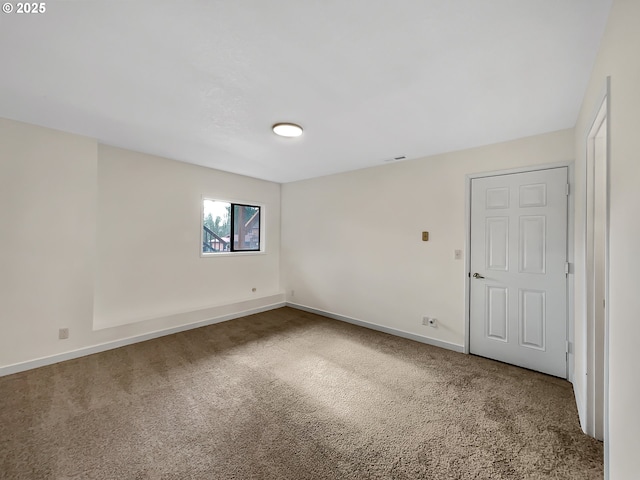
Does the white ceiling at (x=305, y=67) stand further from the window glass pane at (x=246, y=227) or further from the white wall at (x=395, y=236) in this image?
the window glass pane at (x=246, y=227)

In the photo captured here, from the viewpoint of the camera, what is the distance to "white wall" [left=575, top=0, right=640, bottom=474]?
961 millimetres

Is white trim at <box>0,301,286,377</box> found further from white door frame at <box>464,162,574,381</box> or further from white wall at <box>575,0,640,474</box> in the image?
white wall at <box>575,0,640,474</box>

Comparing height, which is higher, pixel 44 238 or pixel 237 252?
pixel 44 238

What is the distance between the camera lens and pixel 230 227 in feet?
16.5

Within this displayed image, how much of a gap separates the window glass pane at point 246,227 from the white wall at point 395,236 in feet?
2.54

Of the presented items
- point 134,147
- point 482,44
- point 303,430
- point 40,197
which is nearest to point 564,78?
point 482,44

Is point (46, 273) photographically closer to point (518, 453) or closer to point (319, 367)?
point (319, 367)

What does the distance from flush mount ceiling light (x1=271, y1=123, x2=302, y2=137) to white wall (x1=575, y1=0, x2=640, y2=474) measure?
Answer: 7.20 ft

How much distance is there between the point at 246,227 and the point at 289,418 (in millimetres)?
3800

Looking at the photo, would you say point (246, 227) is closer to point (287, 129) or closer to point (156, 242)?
point (156, 242)

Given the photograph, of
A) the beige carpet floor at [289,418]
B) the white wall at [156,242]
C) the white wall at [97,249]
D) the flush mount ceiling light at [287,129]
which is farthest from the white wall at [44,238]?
the flush mount ceiling light at [287,129]

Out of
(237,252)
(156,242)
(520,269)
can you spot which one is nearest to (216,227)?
(237,252)

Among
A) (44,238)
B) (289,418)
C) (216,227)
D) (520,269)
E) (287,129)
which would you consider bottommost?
(289,418)

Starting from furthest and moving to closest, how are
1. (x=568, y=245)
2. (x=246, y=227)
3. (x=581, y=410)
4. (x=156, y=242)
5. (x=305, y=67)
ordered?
(x=246, y=227) < (x=156, y=242) < (x=568, y=245) < (x=581, y=410) < (x=305, y=67)
